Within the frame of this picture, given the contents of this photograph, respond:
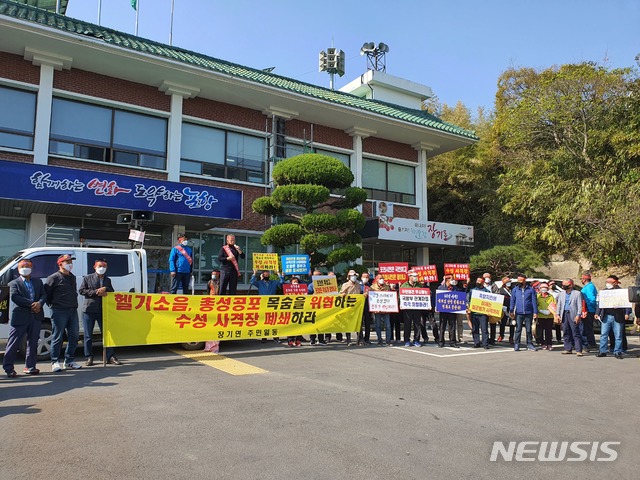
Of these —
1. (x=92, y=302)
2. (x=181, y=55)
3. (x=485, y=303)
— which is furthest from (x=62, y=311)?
(x=181, y=55)

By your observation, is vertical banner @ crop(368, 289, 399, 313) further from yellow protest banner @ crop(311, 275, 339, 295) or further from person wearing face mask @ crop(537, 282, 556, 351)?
person wearing face mask @ crop(537, 282, 556, 351)

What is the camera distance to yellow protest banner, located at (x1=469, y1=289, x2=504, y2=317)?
11.9m

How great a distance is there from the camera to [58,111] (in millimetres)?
15586

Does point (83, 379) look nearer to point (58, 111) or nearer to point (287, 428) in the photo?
point (287, 428)

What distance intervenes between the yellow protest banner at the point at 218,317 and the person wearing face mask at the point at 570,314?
4676 millimetres

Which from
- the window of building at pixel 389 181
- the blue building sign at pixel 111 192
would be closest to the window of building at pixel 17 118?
the blue building sign at pixel 111 192

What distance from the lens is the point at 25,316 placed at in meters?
7.66

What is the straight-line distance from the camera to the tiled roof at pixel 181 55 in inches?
578

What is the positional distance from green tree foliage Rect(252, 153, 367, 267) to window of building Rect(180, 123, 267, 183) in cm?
282

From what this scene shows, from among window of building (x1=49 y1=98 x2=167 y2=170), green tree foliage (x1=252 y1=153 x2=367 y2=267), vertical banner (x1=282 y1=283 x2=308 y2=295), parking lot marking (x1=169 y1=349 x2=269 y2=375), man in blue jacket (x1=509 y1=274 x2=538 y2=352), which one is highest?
window of building (x1=49 y1=98 x2=167 y2=170)

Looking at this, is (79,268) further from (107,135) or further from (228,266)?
(107,135)

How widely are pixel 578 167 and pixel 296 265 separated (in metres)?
13.5

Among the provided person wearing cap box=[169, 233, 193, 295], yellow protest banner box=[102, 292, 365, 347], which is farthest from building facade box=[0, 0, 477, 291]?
yellow protest banner box=[102, 292, 365, 347]

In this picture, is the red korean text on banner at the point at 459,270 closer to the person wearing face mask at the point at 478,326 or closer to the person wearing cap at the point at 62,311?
the person wearing face mask at the point at 478,326
